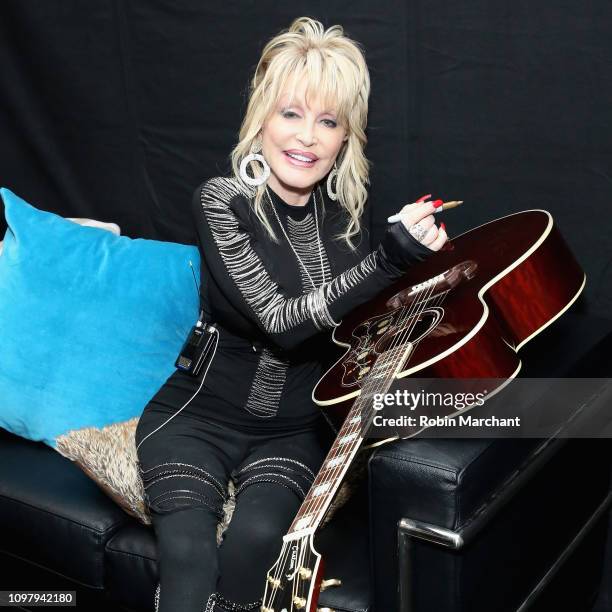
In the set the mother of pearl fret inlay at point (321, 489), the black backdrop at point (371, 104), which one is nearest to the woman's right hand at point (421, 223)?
the mother of pearl fret inlay at point (321, 489)

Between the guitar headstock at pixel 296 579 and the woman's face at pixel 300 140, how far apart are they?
2.63 ft

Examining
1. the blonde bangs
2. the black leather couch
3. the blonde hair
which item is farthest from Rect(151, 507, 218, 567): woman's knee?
the blonde bangs

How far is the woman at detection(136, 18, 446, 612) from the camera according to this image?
57.4 inches

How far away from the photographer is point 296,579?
3.43ft

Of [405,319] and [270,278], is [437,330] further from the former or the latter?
[270,278]

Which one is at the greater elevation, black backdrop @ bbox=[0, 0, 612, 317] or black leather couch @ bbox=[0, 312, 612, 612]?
black backdrop @ bbox=[0, 0, 612, 317]

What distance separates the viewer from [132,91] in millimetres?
2242

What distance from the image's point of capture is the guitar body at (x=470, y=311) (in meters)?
1.30

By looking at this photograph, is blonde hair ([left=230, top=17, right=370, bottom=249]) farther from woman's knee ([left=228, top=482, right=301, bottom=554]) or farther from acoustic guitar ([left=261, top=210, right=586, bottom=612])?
woman's knee ([left=228, top=482, right=301, bottom=554])

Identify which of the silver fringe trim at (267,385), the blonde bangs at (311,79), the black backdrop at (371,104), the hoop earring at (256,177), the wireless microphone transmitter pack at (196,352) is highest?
the black backdrop at (371,104)

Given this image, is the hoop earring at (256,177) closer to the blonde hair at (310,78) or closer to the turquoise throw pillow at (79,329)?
the blonde hair at (310,78)

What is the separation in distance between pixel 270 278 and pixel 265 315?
0.09m

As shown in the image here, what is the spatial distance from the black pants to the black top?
6 centimetres

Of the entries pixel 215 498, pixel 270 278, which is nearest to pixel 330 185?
pixel 270 278
